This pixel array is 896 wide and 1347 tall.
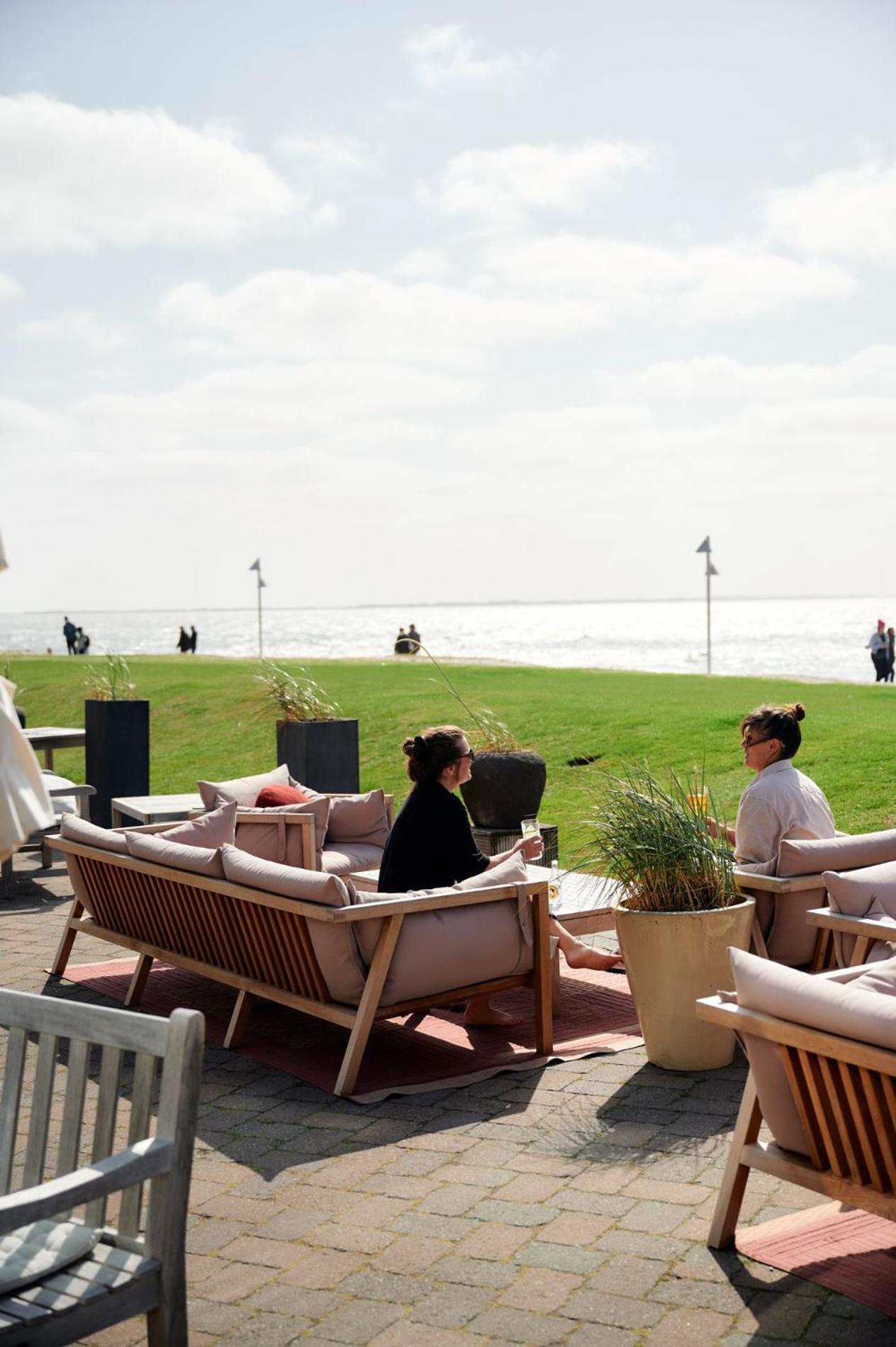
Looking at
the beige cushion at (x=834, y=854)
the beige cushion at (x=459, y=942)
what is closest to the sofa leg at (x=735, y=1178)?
the beige cushion at (x=459, y=942)

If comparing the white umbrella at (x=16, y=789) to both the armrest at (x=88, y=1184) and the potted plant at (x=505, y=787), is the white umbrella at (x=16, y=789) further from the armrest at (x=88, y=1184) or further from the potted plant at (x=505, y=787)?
the potted plant at (x=505, y=787)

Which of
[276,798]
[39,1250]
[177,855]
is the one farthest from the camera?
[276,798]

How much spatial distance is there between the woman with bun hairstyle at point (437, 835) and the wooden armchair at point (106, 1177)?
295 cm

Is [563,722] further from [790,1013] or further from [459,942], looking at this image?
[790,1013]

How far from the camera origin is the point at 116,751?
11.8 metres

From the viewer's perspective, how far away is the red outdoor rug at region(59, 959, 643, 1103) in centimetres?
520

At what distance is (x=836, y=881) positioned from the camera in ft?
16.0

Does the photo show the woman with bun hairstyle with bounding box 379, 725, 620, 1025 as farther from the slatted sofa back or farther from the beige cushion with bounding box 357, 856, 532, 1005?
the slatted sofa back

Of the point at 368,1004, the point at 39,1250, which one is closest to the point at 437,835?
the point at 368,1004

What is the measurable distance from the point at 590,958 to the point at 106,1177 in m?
4.37

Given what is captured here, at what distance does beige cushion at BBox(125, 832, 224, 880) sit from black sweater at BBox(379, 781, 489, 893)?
0.79 meters

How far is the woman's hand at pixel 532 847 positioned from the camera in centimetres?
595

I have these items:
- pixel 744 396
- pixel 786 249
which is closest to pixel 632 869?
pixel 786 249

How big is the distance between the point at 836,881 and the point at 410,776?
2.05 m
